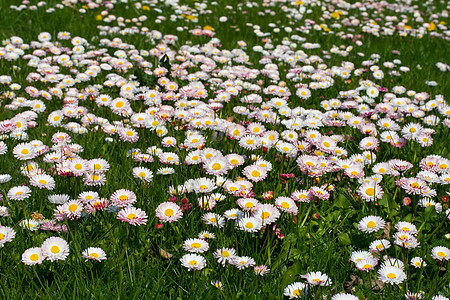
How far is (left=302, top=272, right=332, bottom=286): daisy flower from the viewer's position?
1777mm

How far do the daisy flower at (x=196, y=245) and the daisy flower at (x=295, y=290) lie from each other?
40 centimetres

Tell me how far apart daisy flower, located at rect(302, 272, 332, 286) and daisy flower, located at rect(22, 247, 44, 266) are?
3.58 ft

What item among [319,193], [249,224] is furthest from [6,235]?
[319,193]

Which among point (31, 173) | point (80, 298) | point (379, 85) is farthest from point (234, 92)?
point (80, 298)

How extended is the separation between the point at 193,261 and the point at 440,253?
3.76ft

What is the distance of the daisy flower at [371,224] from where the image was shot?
6.89ft

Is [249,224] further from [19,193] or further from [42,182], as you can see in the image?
[19,193]

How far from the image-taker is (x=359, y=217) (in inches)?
91.8

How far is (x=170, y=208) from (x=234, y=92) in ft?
7.00

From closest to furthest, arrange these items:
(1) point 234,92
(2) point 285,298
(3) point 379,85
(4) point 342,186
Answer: (2) point 285,298 < (4) point 342,186 < (1) point 234,92 < (3) point 379,85

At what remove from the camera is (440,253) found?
1992 mm

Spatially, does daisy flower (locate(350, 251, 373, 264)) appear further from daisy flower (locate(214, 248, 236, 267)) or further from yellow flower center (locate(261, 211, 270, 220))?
daisy flower (locate(214, 248, 236, 267))

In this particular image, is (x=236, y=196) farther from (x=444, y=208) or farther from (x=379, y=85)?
(x=379, y=85)

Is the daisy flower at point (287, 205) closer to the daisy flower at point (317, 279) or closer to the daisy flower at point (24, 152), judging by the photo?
the daisy flower at point (317, 279)
